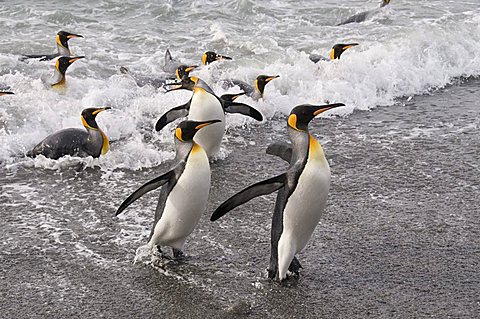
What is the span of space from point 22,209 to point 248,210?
1.58m

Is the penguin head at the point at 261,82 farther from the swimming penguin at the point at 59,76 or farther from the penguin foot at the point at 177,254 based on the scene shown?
the penguin foot at the point at 177,254

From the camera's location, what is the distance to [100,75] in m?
9.65

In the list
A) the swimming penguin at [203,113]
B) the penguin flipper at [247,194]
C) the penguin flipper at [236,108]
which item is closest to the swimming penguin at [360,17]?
the penguin flipper at [236,108]

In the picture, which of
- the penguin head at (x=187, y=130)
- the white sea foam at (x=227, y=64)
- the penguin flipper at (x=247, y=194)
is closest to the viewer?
the penguin flipper at (x=247, y=194)

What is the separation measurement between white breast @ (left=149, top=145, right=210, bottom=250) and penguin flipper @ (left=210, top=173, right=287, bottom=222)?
0.42m

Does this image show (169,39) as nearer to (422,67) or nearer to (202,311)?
(422,67)

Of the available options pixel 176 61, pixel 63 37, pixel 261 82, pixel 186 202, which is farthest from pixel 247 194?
pixel 63 37

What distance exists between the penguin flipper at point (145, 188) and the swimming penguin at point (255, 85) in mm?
3675

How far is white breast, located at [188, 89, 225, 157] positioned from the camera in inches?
241

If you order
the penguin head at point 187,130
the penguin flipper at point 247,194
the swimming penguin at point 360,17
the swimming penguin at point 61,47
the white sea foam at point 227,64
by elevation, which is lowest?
the swimming penguin at point 360,17

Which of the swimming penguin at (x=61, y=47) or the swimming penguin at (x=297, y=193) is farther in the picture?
the swimming penguin at (x=61, y=47)

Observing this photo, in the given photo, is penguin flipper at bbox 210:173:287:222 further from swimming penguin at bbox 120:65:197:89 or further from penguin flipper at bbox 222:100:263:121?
swimming penguin at bbox 120:65:197:89

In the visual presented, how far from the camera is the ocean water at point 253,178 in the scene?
3.86m

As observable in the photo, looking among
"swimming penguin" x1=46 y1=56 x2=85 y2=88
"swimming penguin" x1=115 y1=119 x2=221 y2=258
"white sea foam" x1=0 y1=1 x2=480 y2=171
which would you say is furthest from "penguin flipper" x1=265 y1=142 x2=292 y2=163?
"swimming penguin" x1=46 y1=56 x2=85 y2=88
